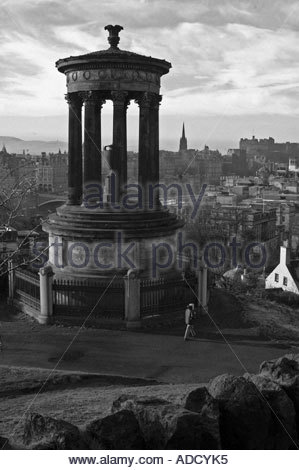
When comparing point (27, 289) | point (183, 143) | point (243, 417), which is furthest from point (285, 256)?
point (183, 143)

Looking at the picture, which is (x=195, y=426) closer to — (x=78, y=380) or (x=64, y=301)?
(x=78, y=380)

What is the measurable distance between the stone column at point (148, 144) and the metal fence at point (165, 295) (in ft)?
11.8

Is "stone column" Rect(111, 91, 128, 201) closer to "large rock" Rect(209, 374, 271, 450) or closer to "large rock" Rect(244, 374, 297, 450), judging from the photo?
"large rock" Rect(244, 374, 297, 450)

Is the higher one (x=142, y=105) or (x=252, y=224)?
(x=142, y=105)

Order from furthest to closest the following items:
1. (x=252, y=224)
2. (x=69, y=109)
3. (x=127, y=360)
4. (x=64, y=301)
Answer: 1. (x=252, y=224)
2. (x=69, y=109)
3. (x=64, y=301)
4. (x=127, y=360)

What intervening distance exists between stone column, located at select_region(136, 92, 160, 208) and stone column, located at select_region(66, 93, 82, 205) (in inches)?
92.1

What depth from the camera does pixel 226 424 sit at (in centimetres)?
870

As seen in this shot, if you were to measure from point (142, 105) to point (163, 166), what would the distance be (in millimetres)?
133580

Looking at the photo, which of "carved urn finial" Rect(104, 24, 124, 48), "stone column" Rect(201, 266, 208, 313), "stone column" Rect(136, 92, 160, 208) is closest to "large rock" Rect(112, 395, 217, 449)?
"stone column" Rect(201, 266, 208, 313)

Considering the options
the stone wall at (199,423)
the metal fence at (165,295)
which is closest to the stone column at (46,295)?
the metal fence at (165,295)

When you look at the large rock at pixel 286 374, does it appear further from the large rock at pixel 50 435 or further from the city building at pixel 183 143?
the city building at pixel 183 143

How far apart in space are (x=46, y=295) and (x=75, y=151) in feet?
20.9

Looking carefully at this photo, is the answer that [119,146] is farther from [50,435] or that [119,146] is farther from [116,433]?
[50,435]
